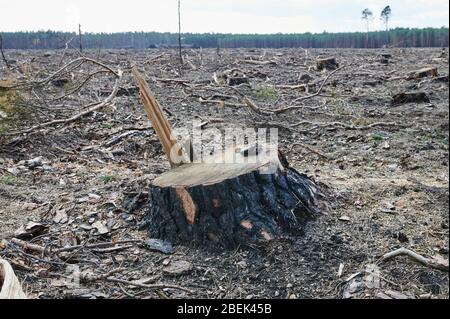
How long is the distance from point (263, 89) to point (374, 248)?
7.22 m

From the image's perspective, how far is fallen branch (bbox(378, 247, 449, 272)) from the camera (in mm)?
2724

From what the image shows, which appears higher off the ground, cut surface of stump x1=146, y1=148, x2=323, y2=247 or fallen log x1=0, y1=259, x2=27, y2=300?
cut surface of stump x1=146, y1=148, x2=323, y2=247

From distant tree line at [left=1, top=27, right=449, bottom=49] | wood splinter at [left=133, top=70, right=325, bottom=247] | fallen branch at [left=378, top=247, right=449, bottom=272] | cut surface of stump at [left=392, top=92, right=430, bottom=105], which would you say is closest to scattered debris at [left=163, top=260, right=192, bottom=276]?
wood splinter at [left=133, top=70, right=325, bottom=247]

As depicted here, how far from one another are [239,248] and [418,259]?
1080mm

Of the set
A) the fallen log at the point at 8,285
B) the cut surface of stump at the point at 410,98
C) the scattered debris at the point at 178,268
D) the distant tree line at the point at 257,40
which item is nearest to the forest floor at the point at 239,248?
the scattered debris at the point at 178,268

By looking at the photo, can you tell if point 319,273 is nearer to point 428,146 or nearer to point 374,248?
point 374,248

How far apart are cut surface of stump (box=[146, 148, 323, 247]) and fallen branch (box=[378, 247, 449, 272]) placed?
604mm

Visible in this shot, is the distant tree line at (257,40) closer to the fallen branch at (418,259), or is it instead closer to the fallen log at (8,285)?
the fallen log at (8,285)

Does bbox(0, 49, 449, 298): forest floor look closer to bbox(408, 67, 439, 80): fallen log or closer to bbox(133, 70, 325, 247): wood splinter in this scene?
bbox(133, 70, 325, 247): wood splinter

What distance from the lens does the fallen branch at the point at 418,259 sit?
272cm

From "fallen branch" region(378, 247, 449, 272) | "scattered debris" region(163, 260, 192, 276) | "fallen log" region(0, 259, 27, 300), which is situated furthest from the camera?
"scattered debris" region(163, 260, 192, 276)

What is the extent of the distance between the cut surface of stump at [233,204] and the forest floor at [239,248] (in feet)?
0.34

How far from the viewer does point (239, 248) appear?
3143 millimetres

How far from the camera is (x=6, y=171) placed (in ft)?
18.5
